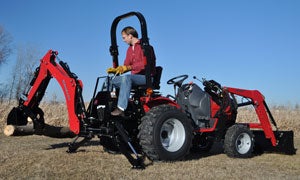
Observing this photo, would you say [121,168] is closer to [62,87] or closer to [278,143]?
[62,87]

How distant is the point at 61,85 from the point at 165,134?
2.15 m

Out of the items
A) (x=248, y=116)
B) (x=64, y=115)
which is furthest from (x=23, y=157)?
(x=248, y=116)

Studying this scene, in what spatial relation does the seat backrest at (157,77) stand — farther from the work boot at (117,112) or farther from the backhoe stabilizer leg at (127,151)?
the backhoe stabilizer leg at (127,151)

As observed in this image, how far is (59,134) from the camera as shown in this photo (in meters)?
8.37

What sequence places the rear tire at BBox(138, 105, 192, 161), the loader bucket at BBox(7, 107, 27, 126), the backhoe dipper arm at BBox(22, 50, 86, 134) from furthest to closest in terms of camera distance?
the loader bucket at BBox(7, 107, 27, 126) → the backhoe dipper arm at BBox(22, 50, 86, 134) → the rear tire at BBox(138, 105, 192, 161)

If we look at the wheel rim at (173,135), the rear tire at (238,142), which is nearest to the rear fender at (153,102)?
the wheel rim at (173,135)

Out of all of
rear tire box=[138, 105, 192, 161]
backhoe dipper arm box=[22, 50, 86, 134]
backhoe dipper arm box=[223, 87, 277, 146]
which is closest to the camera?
rear tire box=[138, 105, 192, 161]

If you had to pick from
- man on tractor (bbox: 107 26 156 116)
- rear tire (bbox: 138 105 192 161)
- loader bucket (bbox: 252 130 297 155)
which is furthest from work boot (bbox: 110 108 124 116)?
loader bucket (bbox: 252 130 297 155)

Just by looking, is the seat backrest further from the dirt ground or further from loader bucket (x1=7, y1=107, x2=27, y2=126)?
loader bucket (x1=7, y1=107, x2=27, y2=126)

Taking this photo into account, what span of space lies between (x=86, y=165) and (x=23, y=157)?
1311 mm

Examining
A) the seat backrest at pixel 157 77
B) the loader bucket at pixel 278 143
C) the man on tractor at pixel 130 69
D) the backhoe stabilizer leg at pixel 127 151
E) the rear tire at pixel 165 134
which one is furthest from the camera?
the loader bucket at pixel 278 143

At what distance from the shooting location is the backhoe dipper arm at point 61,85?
681cm

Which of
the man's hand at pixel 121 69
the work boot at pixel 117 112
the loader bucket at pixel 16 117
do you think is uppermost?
the man's hand at pixel 121 69

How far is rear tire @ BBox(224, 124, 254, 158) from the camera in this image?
784cm
